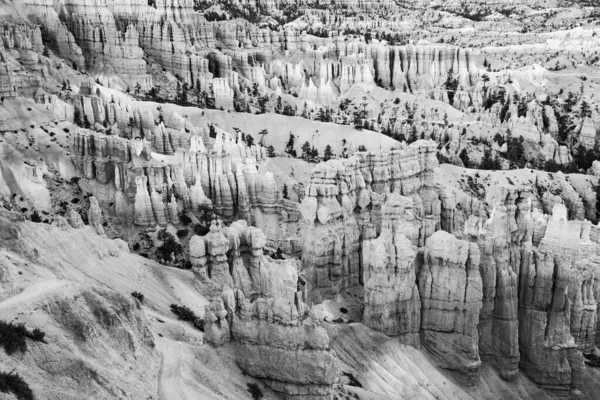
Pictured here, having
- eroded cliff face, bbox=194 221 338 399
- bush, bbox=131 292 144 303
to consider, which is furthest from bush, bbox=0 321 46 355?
bush, bbox=131 292 144 303

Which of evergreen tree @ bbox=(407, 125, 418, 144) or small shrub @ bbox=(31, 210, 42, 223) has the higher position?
small shrub @ bbox=(31, 210, 42, 223)

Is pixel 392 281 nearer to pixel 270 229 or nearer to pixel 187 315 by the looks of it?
pixel 187 315

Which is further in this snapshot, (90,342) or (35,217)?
(35,217)

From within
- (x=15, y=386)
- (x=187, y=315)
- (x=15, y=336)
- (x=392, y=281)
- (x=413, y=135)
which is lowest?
(x=413, y=135)

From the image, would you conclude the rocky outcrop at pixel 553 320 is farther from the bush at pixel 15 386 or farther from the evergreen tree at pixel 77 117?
the evergreen tree at pixel 77 117

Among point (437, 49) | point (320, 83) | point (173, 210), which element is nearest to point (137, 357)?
point (173, 210)

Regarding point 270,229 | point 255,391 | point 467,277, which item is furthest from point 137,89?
point 255,391

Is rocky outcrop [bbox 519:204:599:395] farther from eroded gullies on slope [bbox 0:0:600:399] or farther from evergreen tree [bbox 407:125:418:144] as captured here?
evergreen tree [bbox 407:125:418:144]
